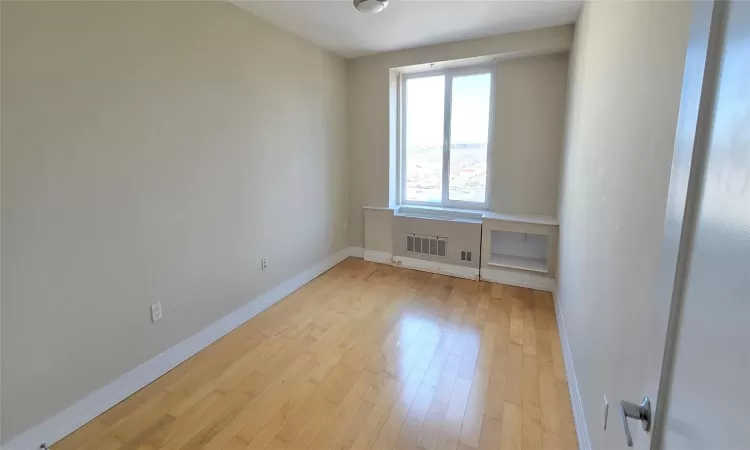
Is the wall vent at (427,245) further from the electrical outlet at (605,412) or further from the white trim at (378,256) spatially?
the electrical outlet at (605,412)

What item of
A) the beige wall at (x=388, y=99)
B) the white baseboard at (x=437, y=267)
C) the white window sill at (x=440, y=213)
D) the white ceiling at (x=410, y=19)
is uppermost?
the white ceiling at (x=410, y=19)

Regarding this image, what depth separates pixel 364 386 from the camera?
2.17 m

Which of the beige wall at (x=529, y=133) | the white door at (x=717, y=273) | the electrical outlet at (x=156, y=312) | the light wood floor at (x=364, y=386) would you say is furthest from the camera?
the beige wall at (x=529, y=133)

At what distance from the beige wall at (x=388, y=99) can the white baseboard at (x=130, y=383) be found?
1.79 meters

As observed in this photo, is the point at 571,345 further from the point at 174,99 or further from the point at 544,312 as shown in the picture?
the point at 174,99

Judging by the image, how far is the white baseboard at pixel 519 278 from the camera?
3.59 metres

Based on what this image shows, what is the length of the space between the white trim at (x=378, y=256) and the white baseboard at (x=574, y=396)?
2.12 m

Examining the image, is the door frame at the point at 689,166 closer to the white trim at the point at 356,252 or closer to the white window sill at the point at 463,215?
the white window sill at the point at 463,215

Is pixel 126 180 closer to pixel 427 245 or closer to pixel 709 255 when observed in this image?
pixel 709 255

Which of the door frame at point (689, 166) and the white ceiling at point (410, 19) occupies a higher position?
the white ceiling at point (410, 19)

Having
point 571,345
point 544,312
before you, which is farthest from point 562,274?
point 571,345

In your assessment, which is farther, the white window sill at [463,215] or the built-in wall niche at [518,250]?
the built-in wall niche at [518,250]

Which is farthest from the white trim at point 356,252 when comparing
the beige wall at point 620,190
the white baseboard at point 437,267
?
the beige wall at point 620,190

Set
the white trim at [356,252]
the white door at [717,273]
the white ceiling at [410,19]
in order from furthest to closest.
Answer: the white trim at [356,252], the white ceiling at [410,19], the white door at [717,273]
